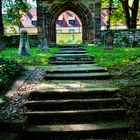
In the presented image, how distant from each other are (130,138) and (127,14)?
21.6 meters

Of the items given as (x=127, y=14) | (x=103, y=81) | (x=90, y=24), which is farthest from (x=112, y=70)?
(x=127, y=14)

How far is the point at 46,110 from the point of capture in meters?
6.13

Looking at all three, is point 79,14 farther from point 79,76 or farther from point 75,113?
point 75,113

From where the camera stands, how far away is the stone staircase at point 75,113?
17.7 ft

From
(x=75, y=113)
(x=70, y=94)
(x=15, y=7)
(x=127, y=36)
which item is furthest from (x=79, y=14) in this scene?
(x=75, y=113)

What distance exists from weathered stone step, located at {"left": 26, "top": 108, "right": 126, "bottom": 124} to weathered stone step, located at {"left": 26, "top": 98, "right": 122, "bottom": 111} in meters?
0.28

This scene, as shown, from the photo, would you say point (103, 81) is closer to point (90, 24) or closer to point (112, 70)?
point (112, 70)

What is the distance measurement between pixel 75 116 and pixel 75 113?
0.19ft

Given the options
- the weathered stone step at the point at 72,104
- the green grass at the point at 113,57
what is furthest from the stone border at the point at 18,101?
the green grass at the point at 113,57

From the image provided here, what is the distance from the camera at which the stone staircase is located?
541cm

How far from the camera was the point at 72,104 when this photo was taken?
6215 mm

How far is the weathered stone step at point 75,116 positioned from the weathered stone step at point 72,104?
0.28m

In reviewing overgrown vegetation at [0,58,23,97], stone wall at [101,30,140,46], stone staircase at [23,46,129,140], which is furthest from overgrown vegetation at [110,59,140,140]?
stone wall at [101,30,140,46]

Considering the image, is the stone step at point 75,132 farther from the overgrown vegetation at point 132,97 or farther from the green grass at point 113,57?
the green grass at point 113,57
